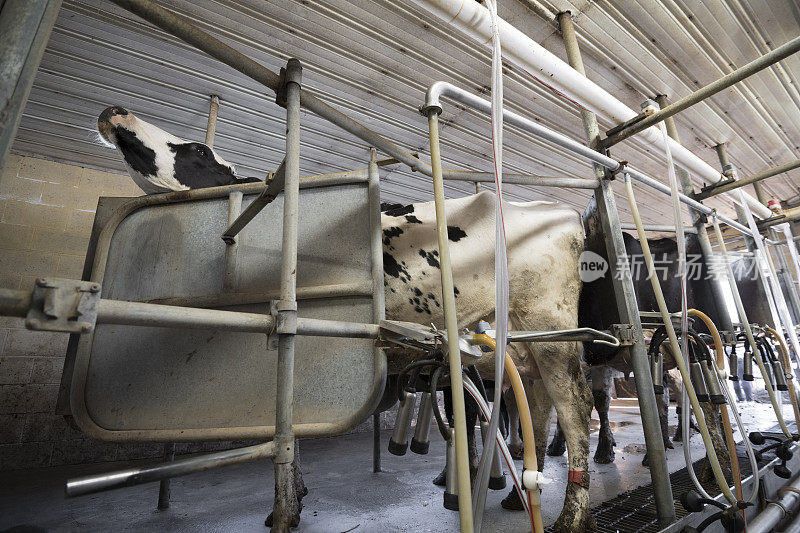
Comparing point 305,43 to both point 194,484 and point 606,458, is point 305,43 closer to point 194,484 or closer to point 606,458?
point 194,484

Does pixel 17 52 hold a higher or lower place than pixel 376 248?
higher

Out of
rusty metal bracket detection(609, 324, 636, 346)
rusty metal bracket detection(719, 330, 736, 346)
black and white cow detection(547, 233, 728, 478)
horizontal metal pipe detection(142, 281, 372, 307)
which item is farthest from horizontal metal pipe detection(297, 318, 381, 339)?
rusty metal bracket detection(719, 330, 736, 346)

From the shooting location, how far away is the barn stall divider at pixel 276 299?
83 centimetres

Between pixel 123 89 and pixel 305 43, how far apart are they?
1747mm

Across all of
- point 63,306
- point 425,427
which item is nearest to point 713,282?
point 425,427

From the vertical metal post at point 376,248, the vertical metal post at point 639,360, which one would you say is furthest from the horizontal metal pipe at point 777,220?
the vertical metal post at point 376,248

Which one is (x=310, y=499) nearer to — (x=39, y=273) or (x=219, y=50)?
(x=219, y=50)

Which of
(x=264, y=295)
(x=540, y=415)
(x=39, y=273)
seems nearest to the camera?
(x=264, y=295)

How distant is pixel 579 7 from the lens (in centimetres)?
286

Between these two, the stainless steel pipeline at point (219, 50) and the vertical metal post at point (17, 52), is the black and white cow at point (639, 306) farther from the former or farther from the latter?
the vertical metal post at point (17, 52)

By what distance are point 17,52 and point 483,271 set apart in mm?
2071

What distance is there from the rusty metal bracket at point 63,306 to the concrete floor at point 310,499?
6.20 ft

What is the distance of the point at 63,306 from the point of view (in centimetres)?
Result: 68

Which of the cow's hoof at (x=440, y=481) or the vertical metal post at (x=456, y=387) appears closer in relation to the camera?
the vertical metal post at (x=456, y=387)
